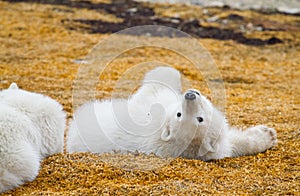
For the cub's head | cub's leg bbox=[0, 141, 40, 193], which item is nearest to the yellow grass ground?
cub's leg bbox=[0, 141, 40, 193]

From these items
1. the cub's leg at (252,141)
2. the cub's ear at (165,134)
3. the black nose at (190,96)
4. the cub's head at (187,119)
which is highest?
the black nose at (190,96)

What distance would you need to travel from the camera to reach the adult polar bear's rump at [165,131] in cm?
434

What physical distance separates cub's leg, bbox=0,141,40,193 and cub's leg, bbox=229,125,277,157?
1948 millimetres

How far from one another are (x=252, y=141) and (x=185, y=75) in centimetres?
374

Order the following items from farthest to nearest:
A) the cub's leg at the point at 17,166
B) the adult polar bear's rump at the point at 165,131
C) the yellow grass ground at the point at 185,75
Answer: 1. the adult polar bear's rump at the point at 165,131
2. the yellow grass ground at the point at 185,75
3. the cub's leg at the point at 17,166

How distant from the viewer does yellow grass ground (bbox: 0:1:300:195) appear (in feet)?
12.7

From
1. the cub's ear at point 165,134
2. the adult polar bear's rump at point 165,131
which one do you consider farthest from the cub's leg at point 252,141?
the cub's ear at point 165,134

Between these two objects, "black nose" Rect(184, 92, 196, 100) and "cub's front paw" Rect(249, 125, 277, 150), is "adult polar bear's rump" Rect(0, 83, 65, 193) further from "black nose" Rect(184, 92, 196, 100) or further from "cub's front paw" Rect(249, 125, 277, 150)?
"cub's front paw" Rect(249, 125, 277, 150)

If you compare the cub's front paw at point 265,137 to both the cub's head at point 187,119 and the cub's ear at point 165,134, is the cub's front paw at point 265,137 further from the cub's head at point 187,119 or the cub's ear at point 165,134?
the cub's ear at point 165,134

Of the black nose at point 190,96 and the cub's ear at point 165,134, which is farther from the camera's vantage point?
the cub's ear at point 165,134

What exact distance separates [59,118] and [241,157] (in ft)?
5.79

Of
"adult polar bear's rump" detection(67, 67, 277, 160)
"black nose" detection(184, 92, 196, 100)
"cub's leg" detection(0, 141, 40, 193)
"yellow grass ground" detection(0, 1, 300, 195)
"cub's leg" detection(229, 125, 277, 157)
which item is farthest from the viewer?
"cub's leg" detection(229, 125, 277, 157)

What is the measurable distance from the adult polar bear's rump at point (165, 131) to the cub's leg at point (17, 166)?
793mm

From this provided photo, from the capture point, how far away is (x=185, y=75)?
8414mm
